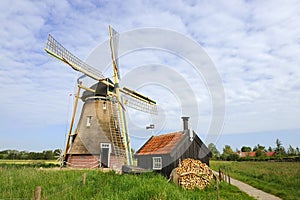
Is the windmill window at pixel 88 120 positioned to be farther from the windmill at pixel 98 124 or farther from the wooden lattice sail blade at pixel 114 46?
the wooden lattice sail blade at pixel 114 46

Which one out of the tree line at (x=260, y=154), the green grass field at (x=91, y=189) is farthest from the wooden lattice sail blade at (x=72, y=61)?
the tree line at (x=260, y=154)

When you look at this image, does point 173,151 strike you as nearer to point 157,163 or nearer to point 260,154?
point 157,163

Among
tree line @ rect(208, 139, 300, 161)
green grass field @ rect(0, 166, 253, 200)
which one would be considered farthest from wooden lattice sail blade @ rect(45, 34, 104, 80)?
tree line @ rect(208, 139, 300, 161)

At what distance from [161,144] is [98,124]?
5.11 metres

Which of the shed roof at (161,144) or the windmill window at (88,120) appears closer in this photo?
the shed roof at (161,144)

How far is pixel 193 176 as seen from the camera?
1095 cm

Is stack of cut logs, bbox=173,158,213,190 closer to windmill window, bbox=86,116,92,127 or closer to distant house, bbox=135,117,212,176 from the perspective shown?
distant house, bbox=135,117,212,176

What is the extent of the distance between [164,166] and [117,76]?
867 centimetres

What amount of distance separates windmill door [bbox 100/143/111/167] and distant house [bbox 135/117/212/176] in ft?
7.51

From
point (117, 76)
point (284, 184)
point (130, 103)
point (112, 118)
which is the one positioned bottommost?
point (284, 184)

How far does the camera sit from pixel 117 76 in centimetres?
1880

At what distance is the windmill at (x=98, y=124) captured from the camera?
16.1 m

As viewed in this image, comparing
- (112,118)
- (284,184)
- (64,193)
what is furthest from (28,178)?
(284,184)

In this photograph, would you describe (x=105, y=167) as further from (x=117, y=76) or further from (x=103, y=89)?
(x=117, y=76)
